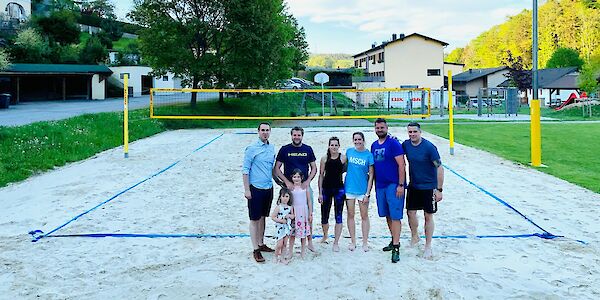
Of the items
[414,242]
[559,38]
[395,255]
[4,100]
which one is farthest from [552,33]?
[395,255]

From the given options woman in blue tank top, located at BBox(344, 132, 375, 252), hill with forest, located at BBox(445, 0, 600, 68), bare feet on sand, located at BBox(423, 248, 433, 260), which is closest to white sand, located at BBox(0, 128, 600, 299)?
bare feet on sand, located at BBox(423, 248, 433, 260)

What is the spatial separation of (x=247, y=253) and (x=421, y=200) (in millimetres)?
1984

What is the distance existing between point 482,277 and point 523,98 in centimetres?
5381

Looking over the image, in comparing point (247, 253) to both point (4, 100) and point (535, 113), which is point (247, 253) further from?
point (4, 100)

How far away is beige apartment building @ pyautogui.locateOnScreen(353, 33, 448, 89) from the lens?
4728cm

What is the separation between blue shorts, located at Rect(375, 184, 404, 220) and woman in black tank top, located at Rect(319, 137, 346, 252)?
43 cm

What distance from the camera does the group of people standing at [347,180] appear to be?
5055 mm

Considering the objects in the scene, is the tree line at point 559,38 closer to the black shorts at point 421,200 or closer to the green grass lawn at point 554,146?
the green grass lawn at point 554,146

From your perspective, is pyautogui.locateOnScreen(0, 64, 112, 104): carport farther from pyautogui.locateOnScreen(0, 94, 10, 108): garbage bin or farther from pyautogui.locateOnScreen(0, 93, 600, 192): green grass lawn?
pyautogui.locateOnScreen(0, 93, 600, 192): green grass lawn

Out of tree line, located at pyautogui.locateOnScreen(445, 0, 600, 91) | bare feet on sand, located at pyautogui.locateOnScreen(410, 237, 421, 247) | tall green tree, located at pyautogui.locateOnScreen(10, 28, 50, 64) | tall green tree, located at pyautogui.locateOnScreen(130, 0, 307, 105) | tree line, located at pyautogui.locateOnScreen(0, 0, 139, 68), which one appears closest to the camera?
bare feet on sand, located at pyautogui.locateOnScreen(410, 237, 421, 247)

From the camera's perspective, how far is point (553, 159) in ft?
39.2

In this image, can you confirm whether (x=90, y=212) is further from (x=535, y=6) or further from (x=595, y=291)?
(x=535, y=6)

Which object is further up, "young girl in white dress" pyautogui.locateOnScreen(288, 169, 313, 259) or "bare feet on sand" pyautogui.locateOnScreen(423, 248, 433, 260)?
"young girl in white dress" pyautogui.locateOnScreen(288, 169, 313, 259)

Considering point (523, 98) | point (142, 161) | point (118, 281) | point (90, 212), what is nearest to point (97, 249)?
point (118, 281)
